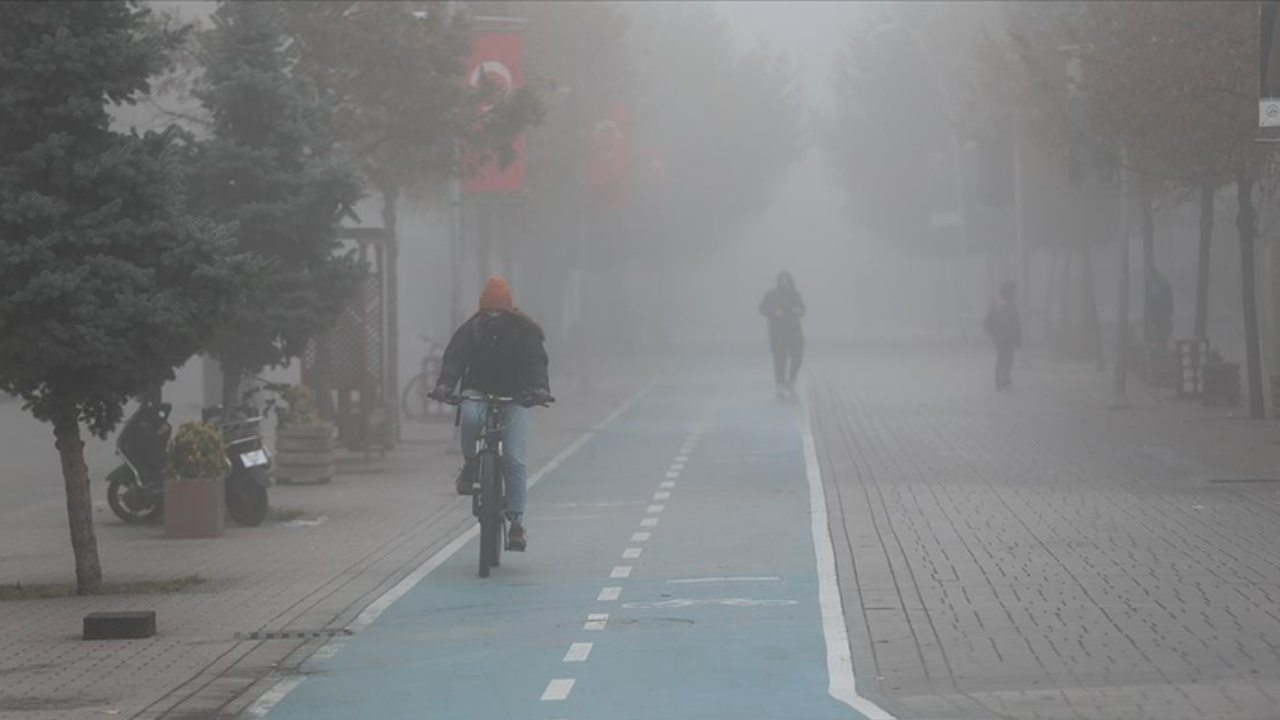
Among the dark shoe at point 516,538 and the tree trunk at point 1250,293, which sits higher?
the tree trunk at point 1250,293

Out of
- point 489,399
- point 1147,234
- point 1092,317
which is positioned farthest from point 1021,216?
point 489,399

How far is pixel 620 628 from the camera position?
13.5m

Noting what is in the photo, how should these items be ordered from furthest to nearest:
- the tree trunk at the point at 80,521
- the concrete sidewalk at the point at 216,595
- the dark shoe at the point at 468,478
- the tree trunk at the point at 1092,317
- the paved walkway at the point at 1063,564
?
the tree trunk at the point at 1092,317 < the dark shoe at the point at 468,478 < the tree trunk at the point at 80,521 < the concrete sidewalk at the point at 216,595 < the paved walkway at the point at 1063,564

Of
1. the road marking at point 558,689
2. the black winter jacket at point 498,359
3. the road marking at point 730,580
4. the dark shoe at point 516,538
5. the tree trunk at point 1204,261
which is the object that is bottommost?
A: the road marking at point 558,689

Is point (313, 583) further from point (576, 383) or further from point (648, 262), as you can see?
point (648, 262)

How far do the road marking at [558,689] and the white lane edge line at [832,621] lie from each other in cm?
112

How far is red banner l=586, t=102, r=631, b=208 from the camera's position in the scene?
49.4 m

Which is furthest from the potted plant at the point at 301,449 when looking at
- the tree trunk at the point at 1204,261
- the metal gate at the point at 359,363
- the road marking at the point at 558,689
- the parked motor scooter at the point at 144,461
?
the tree trunk at the point at 1204,261

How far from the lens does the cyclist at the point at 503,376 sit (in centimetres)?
1706

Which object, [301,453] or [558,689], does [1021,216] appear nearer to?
[301,453]

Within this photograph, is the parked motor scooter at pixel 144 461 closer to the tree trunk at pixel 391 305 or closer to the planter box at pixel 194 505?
the planter box at pixel 194 505

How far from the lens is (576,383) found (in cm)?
5281

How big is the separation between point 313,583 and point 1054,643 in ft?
18.3

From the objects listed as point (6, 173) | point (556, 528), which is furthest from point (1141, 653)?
point (556, 528)
